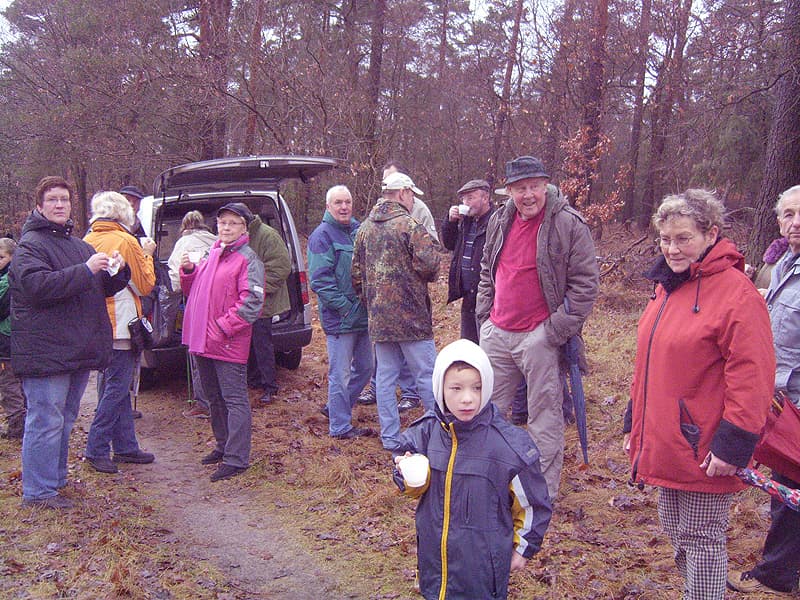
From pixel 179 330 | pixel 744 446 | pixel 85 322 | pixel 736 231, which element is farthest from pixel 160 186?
pixel 736 231

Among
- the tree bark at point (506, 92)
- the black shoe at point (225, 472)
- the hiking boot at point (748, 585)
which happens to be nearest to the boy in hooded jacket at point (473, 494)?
the hiking boot at point (748, 585)

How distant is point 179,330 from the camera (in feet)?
22.5

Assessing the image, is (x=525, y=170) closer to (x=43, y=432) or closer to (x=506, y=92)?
(x=43, y=432)

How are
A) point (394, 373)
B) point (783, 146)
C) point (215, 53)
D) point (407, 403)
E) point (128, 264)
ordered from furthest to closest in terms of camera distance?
point (215, 53) → point (783, 146) → point (407, 403) → point (394, 373) → point (128, 264)

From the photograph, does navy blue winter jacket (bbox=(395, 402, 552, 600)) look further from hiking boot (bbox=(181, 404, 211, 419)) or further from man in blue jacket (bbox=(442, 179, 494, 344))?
hiking boot (bbox=(181, 404, 211, 419))

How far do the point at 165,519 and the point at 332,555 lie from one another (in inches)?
48.1

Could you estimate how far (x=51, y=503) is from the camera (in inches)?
177

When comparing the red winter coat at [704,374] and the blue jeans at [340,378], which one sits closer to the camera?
the red winter coat at [704,374]

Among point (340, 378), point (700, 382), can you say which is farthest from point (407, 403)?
point (700, 382)

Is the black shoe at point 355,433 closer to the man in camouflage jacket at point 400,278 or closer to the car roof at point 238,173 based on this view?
the man in camouflage jacket at point 400,278

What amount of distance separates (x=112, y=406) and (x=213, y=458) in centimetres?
88

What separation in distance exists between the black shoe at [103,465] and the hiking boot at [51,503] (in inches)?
28.2

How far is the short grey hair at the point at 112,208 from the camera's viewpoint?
16.6 ft

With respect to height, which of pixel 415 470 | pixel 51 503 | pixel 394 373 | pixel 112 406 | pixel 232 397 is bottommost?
pixel 51 503
